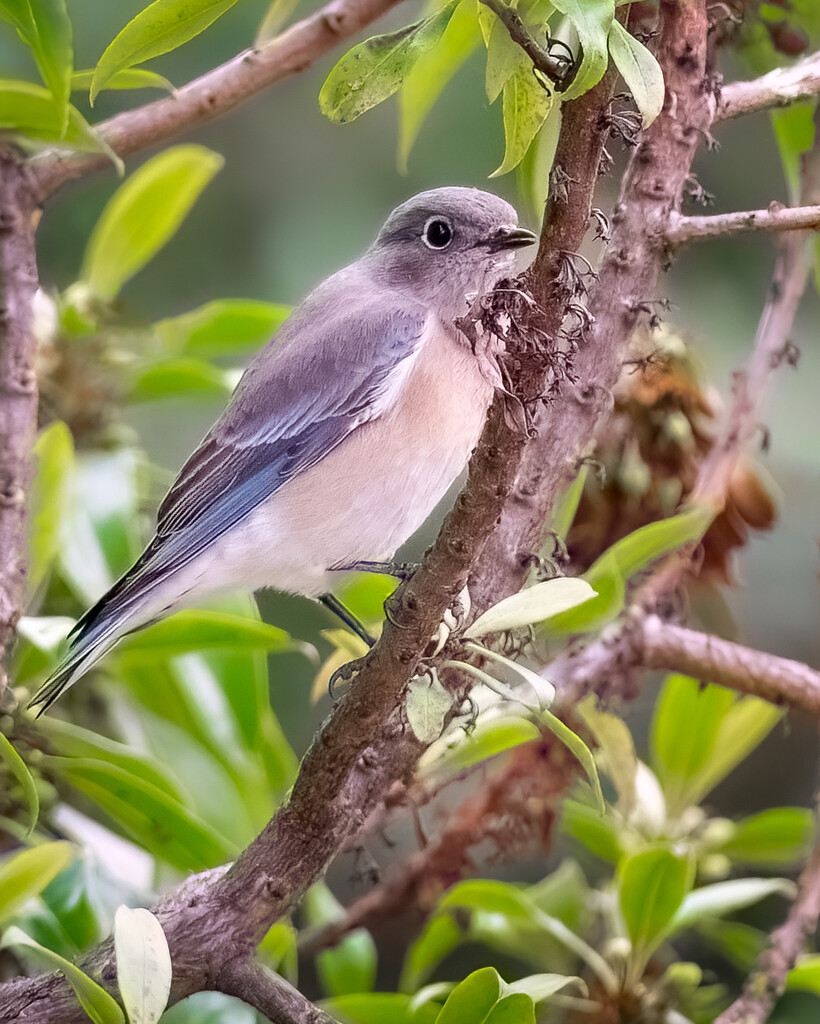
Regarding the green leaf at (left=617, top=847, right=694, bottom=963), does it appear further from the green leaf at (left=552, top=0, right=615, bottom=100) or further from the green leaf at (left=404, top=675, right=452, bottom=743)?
the green leaf at (left=552, top=0, right=615, bottom=100)

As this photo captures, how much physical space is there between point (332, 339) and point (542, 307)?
366 mm

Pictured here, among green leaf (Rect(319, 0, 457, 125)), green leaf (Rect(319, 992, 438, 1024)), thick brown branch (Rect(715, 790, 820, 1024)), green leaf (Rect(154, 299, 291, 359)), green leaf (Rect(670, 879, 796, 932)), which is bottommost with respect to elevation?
green leaf (Rect(319, 992, 438, 1024))

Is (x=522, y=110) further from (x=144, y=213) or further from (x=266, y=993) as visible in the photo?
(x=144, y=213)

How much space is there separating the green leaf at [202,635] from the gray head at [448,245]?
0.27 metres

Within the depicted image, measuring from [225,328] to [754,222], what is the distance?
57 centimetres

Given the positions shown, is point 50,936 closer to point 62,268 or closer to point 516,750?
point 516,750

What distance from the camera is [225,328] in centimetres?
97

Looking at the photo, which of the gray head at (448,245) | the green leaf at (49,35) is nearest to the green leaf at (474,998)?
the gray head at (448,245)

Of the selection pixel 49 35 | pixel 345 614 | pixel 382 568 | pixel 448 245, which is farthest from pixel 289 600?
pixel 49 35

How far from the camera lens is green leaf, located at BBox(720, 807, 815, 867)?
3.13 feet

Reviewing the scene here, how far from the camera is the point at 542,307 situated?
0.44 meters

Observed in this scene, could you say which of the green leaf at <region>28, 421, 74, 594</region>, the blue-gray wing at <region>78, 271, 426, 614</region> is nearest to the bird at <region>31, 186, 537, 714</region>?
the blue-gray wing at <region>78, 271, 426, 614</region>

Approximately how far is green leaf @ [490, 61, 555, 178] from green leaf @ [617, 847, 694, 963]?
0.51 metres

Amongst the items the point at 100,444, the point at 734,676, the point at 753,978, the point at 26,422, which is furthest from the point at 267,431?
the point at 753,978
